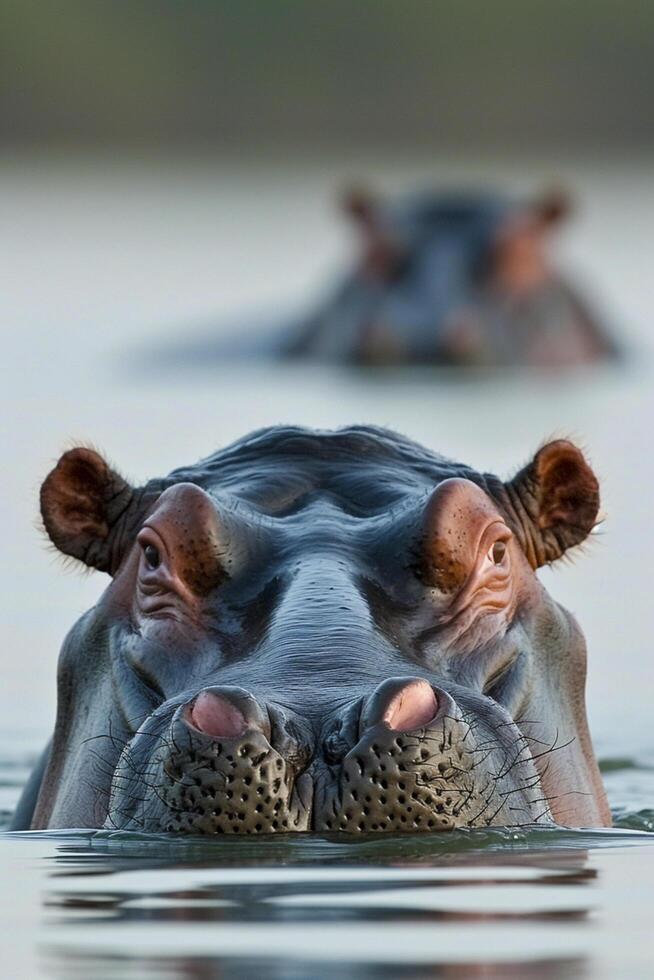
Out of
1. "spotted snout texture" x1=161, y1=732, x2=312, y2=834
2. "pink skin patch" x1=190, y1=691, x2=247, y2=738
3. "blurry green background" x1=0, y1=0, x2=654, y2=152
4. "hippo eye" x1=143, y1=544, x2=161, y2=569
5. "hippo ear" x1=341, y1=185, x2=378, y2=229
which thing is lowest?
"spotted snout texture" x1=161, y1=732, x2=312, y2=834

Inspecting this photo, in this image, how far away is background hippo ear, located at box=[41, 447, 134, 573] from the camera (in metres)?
8.40

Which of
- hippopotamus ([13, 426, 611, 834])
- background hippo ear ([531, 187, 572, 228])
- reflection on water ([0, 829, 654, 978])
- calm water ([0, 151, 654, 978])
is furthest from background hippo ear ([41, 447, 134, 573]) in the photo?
background hippo ear ([531, 187, 572, 228])

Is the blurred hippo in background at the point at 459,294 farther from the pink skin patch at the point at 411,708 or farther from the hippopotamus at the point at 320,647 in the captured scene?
the pink skin patch at the point at 411,708

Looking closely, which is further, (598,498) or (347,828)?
(598,498)

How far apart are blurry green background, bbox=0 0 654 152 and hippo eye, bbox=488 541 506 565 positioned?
173ft

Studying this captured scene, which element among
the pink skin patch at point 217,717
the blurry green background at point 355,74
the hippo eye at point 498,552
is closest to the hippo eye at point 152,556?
the hippo eye at point 498,552

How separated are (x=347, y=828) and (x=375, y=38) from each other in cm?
6211

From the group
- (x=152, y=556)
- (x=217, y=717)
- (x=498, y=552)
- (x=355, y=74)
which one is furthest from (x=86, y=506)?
(x=355, y=74)

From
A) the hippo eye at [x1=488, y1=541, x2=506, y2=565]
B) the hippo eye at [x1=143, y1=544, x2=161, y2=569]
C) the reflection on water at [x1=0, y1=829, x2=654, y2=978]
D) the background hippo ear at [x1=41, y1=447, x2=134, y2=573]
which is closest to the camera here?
the reflection on water at [x1=0, y1=829, x2=654, y2=978]

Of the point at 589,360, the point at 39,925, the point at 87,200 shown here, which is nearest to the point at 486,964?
the point at 39,925

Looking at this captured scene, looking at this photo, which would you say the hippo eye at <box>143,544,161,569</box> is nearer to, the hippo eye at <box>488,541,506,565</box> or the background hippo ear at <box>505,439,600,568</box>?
the hippo eye at <box>488,541,506,565</box>

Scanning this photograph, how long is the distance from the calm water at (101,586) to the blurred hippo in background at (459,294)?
57 cm

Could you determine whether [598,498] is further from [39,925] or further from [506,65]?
[506,65]

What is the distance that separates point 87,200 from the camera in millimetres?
54938
